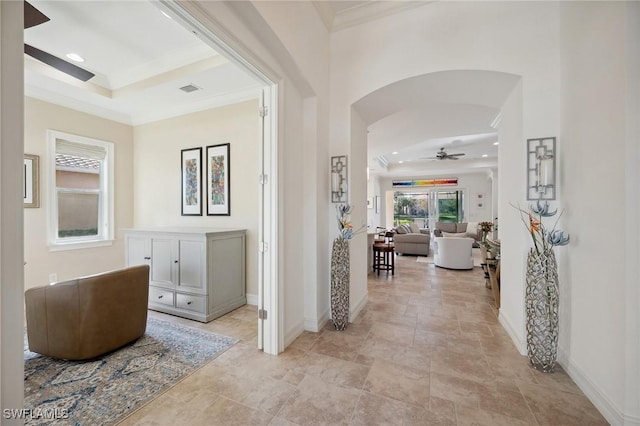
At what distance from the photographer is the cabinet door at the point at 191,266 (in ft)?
9.98

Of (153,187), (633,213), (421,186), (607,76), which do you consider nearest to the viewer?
(633,213)

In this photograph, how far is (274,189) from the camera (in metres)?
2.30

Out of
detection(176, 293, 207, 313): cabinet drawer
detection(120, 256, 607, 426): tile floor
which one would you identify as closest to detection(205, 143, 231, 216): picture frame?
detection(176, 293, 207, 313): cabinet drawer

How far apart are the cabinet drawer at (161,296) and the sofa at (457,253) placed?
5.39m

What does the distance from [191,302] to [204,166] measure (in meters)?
2.03

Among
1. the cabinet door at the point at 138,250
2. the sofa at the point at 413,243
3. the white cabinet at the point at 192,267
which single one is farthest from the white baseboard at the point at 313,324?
the sofa at the point at 413,243

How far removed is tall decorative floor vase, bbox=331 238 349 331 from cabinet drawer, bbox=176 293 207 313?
1572 mm

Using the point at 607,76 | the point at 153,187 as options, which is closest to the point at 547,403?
the point at 607,76

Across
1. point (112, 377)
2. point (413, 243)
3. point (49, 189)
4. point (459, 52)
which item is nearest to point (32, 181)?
point (49, 189)

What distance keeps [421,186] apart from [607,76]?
986 cm

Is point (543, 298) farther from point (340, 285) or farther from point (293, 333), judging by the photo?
point (293, 333)

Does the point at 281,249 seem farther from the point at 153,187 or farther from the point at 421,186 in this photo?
the point at 421,186

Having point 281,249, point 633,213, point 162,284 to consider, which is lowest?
point 162,284

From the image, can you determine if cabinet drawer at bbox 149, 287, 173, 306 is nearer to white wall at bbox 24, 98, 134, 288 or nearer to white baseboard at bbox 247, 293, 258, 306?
white baseboard at bbox 247, 293, 258, 306
